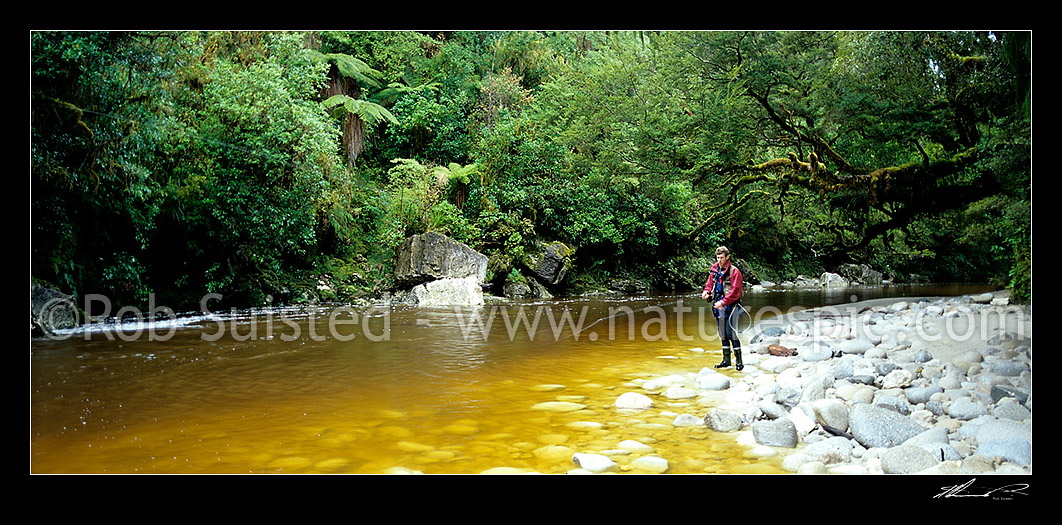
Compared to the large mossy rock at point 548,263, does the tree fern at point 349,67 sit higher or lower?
higher

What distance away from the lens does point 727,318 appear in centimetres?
591

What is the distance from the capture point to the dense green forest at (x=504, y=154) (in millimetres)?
7309

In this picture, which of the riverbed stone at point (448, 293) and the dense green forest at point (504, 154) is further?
the riverbed stone at point (448, 293)

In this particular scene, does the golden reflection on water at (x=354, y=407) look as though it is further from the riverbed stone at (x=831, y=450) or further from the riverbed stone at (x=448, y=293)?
the riverbed stone at (x=448, y=293)

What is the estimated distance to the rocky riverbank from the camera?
3.09 meters

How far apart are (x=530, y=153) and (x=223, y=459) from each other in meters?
16.9

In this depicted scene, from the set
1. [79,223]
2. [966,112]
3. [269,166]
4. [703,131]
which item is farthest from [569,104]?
[79,223]

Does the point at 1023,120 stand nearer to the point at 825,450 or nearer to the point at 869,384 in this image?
the point at 869,384

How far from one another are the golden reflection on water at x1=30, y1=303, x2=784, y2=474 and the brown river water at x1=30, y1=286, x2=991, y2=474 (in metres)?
0.02

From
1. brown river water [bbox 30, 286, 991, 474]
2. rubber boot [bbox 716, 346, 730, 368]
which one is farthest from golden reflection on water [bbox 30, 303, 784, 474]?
rubber boot [bbox 716, 346, 730, 368]

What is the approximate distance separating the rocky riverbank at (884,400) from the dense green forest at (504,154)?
0.89 metres

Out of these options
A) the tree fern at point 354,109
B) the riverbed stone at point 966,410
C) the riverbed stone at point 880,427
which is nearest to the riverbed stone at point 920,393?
the riverbed stone at point 966,410

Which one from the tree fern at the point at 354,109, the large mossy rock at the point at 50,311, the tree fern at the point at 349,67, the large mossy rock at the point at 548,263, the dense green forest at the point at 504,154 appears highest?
the tree fern at the point at 349,67

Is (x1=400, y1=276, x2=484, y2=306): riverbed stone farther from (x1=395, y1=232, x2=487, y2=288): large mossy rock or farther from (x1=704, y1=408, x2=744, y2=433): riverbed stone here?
(x1=704, y1=408, x2=744, y2=433): riverbed stone
